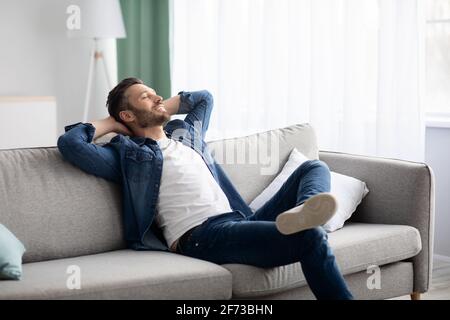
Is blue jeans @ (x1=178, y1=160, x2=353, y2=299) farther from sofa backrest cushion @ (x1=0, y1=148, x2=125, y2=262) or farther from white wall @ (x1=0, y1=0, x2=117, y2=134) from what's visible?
white wall @ (x1=0, y1=0, x2=117, y2=134)

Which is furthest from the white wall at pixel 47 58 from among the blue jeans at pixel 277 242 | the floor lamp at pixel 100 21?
the blue jeans at pixel 277 242

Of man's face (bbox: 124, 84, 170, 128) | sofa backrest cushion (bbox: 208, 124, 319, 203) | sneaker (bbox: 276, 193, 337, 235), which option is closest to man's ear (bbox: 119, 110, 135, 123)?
man's face (bbox: 124, 84, 170, 128)

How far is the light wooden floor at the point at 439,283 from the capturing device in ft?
12.4

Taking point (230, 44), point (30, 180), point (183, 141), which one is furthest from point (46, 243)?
point (230, 44)

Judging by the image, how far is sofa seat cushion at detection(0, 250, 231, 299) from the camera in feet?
8.18

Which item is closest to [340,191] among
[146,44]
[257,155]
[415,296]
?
[257,155]

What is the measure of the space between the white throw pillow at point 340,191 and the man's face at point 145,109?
566 millimetres

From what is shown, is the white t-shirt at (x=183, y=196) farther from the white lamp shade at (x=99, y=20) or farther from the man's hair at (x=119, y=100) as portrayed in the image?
the white lamp shade at (x=99, y=20)

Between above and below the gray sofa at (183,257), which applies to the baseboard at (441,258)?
below

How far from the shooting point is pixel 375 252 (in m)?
3.22

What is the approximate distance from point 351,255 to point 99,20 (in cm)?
275

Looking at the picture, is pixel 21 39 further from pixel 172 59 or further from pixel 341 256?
pixel 341 256

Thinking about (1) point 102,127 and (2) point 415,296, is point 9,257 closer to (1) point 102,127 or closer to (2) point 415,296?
(1) point 102,127

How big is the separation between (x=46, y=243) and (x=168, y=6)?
2.87 meters
